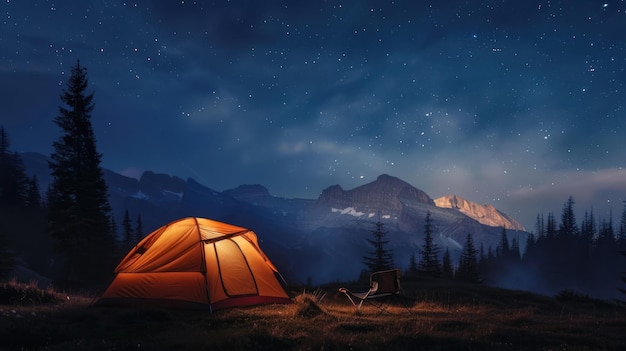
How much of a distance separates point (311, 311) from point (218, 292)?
9.39 feet

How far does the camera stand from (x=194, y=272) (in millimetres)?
11430

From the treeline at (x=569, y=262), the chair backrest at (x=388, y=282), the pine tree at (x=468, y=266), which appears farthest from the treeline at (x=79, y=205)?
the treeline at (x=569, y=262)

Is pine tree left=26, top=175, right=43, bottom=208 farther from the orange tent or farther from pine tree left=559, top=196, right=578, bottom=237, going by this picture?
pine tree left=559, top=196, right=578, bottom=237

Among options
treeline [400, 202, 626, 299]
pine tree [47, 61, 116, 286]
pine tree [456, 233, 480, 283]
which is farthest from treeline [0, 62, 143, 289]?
treeline [400, 202, 626, 299]

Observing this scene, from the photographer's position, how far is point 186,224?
12.6 meters

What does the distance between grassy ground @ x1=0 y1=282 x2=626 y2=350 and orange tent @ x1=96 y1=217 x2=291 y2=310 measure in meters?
0.60

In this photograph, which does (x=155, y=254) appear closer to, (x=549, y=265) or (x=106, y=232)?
(x=106, y=232)

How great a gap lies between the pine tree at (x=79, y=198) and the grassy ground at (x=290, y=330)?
2451 cm

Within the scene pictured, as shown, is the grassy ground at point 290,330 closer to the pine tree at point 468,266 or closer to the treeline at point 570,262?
the pine tree at point 468,266

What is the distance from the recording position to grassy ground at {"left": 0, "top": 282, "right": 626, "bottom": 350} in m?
7.21

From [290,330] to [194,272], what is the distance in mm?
Answer: 4158

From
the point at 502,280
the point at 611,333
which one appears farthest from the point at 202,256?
the point at 502,280

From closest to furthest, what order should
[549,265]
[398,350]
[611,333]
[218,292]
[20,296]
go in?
[398,350] → [611,333] → [218,292] → [20,296] → [549,265]

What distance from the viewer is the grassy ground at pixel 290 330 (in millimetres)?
7211
